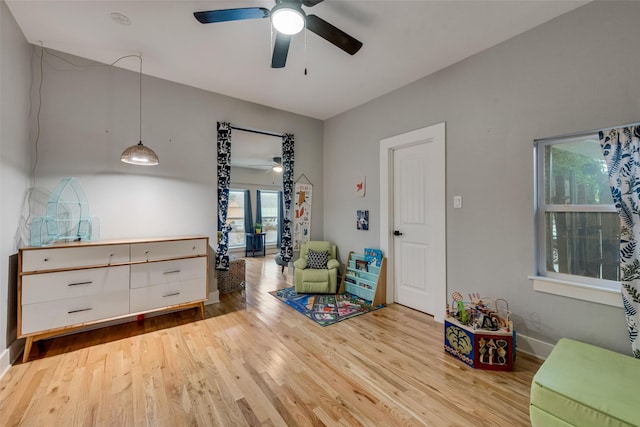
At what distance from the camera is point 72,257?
2254 mm

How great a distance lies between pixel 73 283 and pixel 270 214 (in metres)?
5.59

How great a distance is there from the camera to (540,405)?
4.35ft

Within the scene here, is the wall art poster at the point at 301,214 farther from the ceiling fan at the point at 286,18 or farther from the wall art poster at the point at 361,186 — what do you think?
the ceiling fan at the point at 286,18

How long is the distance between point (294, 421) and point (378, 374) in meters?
0.73

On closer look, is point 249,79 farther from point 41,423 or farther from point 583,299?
point 583,299

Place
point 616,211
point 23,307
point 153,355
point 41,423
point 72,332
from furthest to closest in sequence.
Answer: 1. point 72,332
2. point 153,355
3. point 23,307
4. point 616,211
5. point 41,423

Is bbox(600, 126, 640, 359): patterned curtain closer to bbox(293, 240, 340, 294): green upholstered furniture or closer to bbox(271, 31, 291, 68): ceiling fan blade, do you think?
bbox(271, 31, 291, 68): ceiling fan blade

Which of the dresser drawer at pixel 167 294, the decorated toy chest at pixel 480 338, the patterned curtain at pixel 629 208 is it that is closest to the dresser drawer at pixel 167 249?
the dresser drawer at pixel 167 294

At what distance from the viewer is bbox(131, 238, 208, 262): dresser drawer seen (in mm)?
2557

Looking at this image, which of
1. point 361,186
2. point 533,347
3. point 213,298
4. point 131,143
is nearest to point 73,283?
point 213,298

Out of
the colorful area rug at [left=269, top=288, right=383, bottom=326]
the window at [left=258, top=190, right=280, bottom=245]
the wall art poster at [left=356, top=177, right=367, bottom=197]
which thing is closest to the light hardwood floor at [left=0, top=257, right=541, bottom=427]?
the colorful area rug at [left=269, top=288, right=383, bottom=326]

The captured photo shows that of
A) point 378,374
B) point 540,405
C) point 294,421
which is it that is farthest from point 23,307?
point 540,405

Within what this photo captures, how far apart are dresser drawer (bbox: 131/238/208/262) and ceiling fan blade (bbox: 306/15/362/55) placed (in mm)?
2369

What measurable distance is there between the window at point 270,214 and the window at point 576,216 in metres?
6.48
